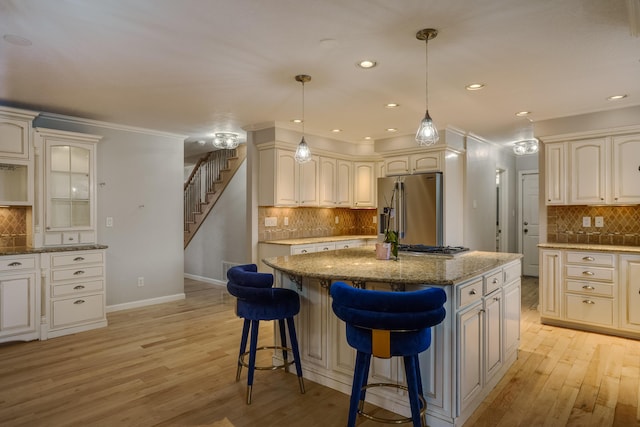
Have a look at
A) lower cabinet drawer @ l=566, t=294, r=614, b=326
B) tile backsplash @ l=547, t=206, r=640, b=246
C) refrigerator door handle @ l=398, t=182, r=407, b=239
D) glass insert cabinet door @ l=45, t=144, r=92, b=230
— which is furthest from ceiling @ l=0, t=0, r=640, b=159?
lower cabinet drawer @ l=566, t=294, r=614, b=326

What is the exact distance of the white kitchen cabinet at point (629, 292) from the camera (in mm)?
3846

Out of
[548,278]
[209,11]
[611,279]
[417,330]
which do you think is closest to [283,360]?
[417,330]

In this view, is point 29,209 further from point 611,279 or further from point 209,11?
point 611,279

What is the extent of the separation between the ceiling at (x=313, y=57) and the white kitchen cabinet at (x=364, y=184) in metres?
1.86

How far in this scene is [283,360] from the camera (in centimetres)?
312

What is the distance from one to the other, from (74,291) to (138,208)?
1.39m

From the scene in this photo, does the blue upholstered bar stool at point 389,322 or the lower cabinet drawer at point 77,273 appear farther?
the lower cabinet drawer at point 77,273

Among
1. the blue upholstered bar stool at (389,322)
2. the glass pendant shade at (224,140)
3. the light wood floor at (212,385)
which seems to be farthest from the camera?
the glass pendant shade at (224,140)

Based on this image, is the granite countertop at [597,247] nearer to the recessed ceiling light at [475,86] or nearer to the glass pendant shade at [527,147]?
the glass pendant shade at [527,147]

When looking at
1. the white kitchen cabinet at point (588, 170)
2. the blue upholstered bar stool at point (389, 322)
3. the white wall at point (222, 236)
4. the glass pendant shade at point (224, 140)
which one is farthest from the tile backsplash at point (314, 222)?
the blue upholstered bar stool at point (389, 322)

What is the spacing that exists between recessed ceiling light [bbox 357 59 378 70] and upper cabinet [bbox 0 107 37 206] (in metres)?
3.41

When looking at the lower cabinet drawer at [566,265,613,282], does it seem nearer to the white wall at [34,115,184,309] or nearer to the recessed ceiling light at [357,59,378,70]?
the recessed ceiling light at [357,59,378,70]

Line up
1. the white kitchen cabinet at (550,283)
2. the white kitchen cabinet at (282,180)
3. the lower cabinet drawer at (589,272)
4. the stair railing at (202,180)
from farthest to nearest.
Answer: the stair railing at (202,180), the white kitchen cabinet at (282,180), the white kitchen cabinet at (550,283), the lower cabinet drawer at (589,272)

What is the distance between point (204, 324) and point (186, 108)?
242 centimetres
